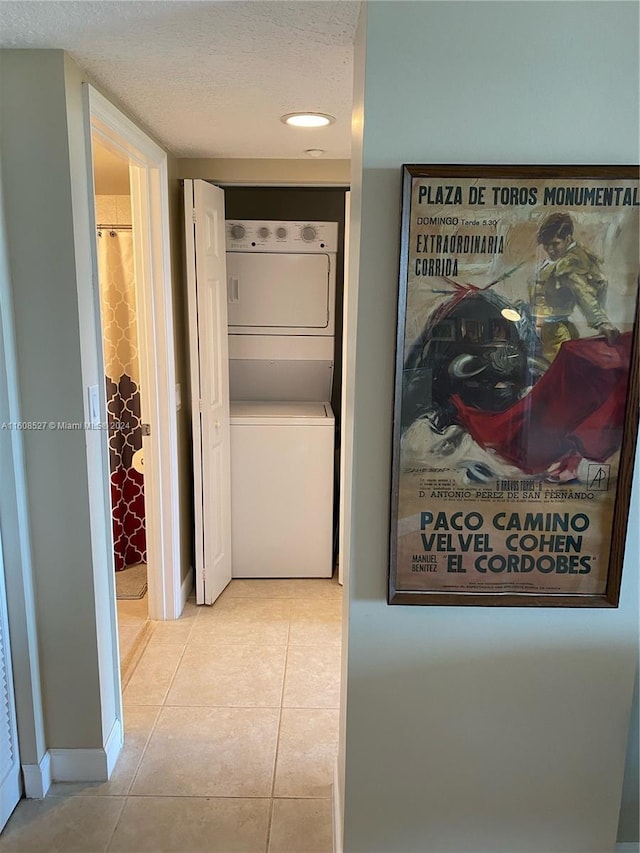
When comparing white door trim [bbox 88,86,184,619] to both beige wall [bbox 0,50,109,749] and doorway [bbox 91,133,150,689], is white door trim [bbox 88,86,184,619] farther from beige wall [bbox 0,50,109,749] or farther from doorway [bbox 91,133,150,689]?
beige wall [bbox 0,50,109,749]

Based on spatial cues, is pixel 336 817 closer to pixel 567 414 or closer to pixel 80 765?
pixel 80 765

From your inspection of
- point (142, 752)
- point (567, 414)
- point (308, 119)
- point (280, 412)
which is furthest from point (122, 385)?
point (567, 414)

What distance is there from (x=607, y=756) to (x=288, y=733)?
44.6 inches

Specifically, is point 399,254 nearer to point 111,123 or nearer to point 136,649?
point 111,123

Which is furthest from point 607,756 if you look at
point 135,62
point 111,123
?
point 111,123

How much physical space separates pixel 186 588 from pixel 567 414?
7.78 feet

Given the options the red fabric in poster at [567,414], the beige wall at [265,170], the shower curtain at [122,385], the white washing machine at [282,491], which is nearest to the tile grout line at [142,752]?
the white washing machine at [282,491]

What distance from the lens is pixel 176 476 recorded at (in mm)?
2920

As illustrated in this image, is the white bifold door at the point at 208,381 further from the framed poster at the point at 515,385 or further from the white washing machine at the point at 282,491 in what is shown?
the framed poster at the point at 515,385

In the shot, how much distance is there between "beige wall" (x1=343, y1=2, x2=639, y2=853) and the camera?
49.4 inches

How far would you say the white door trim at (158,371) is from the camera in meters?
2.59

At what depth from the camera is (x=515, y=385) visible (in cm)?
135

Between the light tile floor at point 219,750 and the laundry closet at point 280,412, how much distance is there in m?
0.39

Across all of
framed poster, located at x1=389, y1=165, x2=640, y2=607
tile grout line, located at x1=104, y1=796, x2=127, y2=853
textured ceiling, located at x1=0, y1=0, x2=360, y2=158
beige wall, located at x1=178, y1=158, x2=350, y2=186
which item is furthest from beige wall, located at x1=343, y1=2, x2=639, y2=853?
beige wall, located at x1=178, y1=158, x2=350, y2=186
